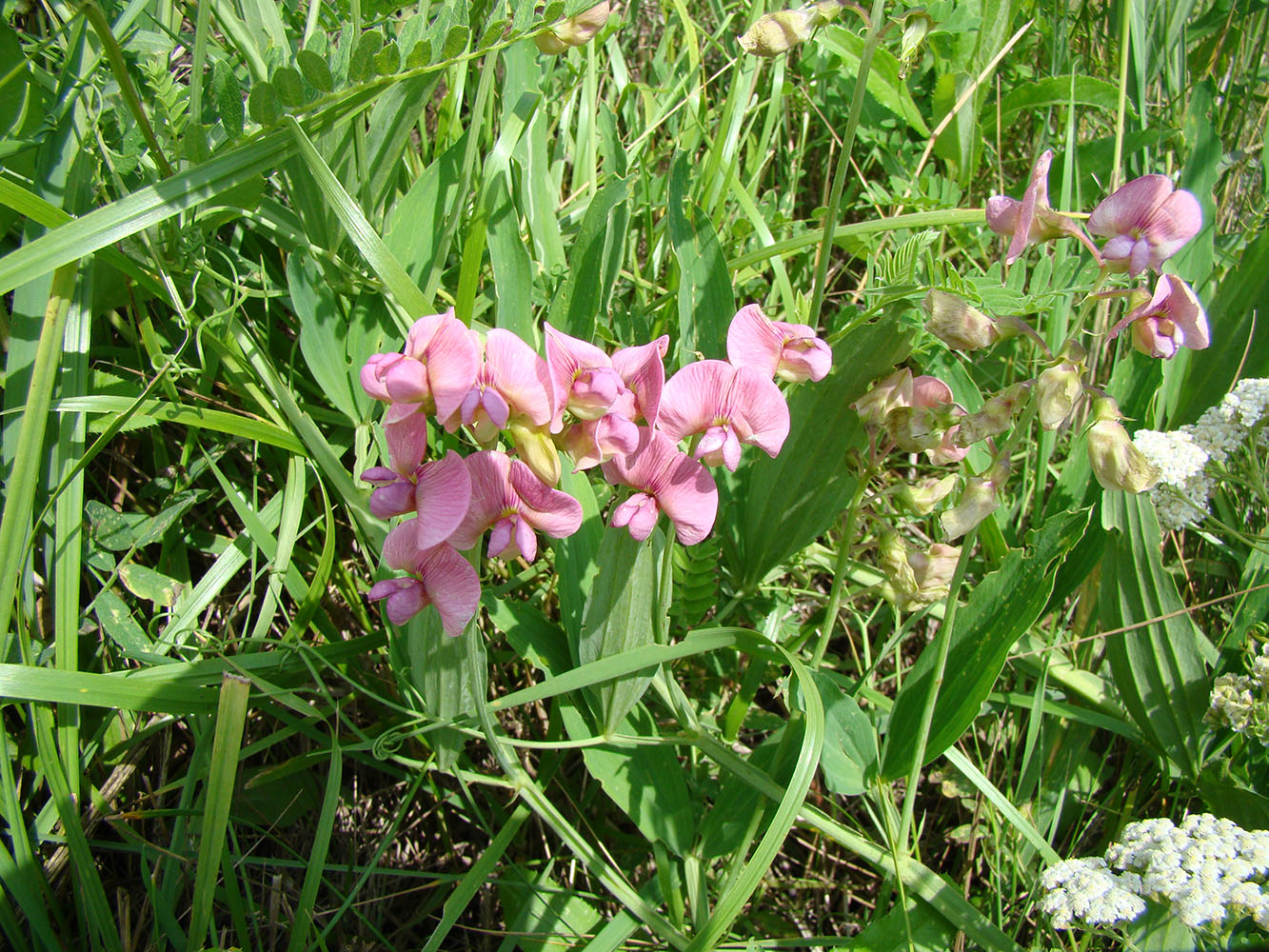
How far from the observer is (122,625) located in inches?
49.9

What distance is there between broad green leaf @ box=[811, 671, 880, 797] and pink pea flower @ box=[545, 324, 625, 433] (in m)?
0.57

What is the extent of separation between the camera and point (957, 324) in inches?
40.4

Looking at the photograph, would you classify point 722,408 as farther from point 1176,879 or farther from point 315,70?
point 1176,879

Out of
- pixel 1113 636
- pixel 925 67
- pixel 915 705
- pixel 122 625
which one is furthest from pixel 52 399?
pixel 925 67

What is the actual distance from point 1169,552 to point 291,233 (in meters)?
1.76

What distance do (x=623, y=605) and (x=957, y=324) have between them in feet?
1.79

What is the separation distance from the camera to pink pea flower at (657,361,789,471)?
0.99 metres

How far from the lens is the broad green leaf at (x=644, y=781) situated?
1.27 m

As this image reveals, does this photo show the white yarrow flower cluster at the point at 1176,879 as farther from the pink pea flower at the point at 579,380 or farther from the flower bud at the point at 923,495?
the pink pea flower at the point at 579,380

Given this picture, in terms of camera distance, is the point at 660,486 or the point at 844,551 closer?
the point at 660,486

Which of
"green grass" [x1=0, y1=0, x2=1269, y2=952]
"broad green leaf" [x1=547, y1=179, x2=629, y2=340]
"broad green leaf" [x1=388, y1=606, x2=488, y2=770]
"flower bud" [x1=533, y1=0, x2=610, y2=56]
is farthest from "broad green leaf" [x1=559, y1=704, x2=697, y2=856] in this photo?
"flower bud" [x1=533, y1=0, x2=610, y2=56]

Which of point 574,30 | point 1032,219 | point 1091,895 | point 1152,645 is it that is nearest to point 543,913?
point 1091,895

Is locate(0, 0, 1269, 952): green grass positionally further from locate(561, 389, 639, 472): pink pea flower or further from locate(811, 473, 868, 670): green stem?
locate(561, 389, 639, 472): pink pea flower

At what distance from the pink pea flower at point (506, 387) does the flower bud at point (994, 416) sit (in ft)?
1.68
